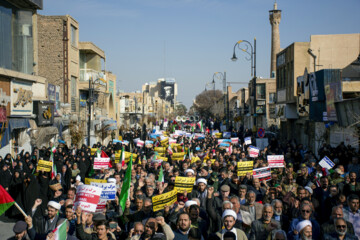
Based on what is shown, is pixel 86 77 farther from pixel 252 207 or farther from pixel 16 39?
pixel 252 207

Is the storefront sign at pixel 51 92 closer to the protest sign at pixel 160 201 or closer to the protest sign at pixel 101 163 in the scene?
the protest sign at pixel 101 163

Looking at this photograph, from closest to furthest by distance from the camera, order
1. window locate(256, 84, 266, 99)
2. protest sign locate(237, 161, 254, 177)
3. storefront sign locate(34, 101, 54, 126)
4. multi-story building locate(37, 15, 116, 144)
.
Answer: protest sign locate(237, 161, 254, 177) → storefront sign locate(34, 101, 54, 126) → multi-story building locate(37, 15, 116, 144) → window locate(256, 84, 266, 99)

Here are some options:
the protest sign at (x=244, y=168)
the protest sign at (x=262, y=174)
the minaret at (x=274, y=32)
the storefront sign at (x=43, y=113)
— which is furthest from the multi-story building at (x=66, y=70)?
the minaret at (x=274, y=32)

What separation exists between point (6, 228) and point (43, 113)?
14.6 m

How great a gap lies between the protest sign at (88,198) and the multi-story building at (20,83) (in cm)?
1348

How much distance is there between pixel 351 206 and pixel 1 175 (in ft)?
32.8

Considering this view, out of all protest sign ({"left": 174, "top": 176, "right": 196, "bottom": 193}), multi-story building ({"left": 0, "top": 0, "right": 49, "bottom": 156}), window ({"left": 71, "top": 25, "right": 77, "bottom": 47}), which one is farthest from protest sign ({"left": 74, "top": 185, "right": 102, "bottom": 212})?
window ({"left": 71, "top": 25, "right": 77, "bottom": 47})

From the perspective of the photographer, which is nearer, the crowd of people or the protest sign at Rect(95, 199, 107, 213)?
the crowd of people

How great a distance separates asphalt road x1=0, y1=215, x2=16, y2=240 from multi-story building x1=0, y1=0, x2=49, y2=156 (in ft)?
27.5

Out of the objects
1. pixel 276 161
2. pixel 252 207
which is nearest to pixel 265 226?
pixel 252 207

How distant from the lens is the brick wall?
33469mm

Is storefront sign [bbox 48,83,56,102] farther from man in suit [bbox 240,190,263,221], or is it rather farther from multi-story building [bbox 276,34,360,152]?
man in suit [bbox 240,190,263,221]

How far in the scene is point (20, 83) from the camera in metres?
23.2

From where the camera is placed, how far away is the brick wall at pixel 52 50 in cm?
3347
